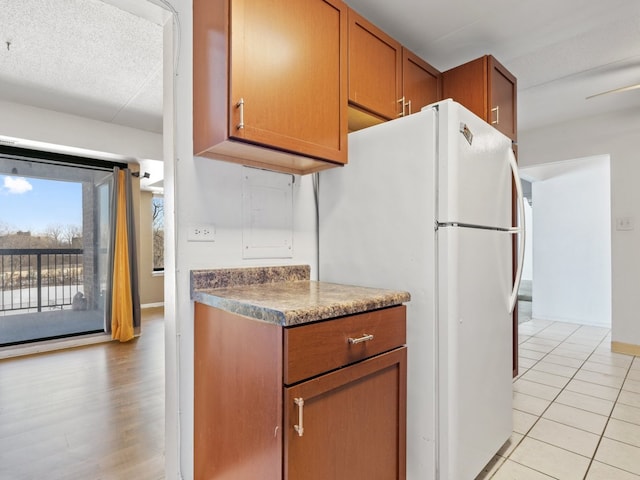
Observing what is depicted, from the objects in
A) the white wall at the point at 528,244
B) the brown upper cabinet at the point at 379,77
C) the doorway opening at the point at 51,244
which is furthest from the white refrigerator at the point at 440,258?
the white wall at the point at 528,244

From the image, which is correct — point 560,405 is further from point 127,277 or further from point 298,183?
point 127,277

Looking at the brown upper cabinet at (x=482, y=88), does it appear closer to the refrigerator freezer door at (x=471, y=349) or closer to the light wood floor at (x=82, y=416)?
the refrigerator freezer door at (x=471, y=349)

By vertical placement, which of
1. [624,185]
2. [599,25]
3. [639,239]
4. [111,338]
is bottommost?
[111,338]

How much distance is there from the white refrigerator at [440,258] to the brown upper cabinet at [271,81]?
26 cm

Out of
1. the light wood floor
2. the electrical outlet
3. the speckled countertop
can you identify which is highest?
the electrical outlet

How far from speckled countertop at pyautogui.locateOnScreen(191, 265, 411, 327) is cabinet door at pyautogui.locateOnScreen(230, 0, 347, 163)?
22.7 inches

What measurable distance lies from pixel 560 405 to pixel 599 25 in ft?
8.12

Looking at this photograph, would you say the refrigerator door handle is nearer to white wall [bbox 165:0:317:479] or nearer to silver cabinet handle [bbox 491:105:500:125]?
silver cabinet handle [bbox 491:105:500:125]

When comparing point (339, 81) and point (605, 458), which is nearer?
point (339, 81)

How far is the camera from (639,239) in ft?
11.7

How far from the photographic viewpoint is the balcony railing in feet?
12.2

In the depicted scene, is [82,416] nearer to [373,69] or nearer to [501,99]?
[373,69]

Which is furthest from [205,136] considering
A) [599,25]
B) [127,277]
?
[127,277]

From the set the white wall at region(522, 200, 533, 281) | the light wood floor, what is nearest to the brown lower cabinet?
the light wood floor
